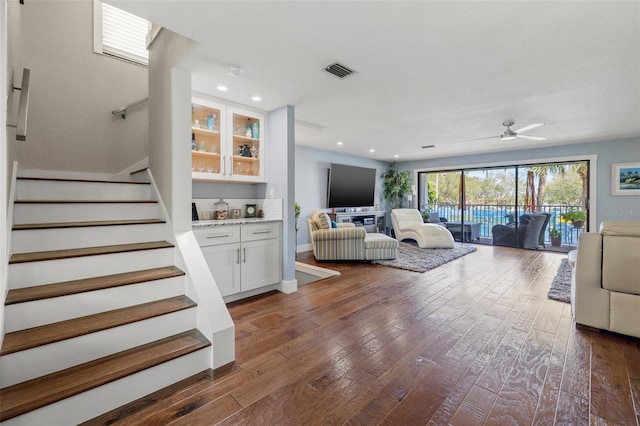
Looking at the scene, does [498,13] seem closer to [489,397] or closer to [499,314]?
[489,397]

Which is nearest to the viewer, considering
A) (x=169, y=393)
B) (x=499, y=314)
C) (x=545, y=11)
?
(x=169, y=393)

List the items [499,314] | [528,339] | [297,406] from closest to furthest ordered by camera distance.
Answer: [297,406] < [528,339] < [499,314]

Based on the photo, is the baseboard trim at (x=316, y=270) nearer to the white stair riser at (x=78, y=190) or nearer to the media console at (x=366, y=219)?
the media console at (x=366, y=219)

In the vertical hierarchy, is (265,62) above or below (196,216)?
above

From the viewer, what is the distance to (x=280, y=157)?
3.58 m

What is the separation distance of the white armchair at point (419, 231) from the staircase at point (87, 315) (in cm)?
535

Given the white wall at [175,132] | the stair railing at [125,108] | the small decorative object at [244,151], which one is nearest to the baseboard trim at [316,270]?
the small decorative object at [244,151]

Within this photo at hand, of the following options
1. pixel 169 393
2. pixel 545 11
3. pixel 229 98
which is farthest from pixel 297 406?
pixel 229 98

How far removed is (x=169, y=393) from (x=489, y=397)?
6.18ft

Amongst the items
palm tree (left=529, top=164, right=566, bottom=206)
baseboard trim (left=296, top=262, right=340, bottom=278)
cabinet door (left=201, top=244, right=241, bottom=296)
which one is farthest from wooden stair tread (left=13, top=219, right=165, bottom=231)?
palm tree (left=529, top=164, right=566, bottom=206)

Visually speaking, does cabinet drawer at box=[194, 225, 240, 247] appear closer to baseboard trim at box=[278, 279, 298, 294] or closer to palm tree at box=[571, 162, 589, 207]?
baseboard trim at box=[278, 279, 298, 294]

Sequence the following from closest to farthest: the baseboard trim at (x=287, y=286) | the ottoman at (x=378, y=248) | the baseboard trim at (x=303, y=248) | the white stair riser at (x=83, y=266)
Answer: the white stair riser at (x=83, y=266) < the baseboard trim at (x=287, y=286) < the ottoman at (x=378, y=248) < the baseboard trim at (x=303, y=248)

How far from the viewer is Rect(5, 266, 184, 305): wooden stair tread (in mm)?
1625

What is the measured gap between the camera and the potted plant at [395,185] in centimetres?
827
